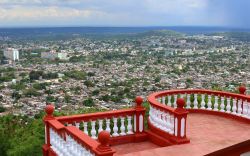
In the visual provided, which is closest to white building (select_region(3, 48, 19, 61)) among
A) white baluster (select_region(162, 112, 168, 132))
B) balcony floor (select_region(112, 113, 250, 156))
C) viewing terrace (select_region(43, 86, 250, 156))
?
viewing terrace (select_region(43, 86, 250, 156))

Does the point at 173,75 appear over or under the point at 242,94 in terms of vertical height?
under

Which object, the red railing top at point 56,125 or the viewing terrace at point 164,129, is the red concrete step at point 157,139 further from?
the red railing top at point 56,125

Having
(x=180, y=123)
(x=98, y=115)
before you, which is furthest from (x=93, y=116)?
(x=180, y=123)

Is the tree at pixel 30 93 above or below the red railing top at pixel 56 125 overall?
below

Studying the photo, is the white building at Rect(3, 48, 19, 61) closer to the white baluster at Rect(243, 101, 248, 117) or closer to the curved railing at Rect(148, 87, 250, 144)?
the curved railing at Rect(148, 87, 250, 144)

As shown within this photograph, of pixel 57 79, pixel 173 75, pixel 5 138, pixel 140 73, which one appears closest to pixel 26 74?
pixel 57 79

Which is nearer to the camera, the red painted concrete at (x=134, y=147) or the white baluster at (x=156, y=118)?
the red painted concrete at (x=134, y=147)

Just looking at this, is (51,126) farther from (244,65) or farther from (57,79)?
(244,65)

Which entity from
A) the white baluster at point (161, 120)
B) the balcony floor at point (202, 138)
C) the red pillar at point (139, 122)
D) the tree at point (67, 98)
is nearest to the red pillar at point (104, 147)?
the balcony floor at point (202, 138)
